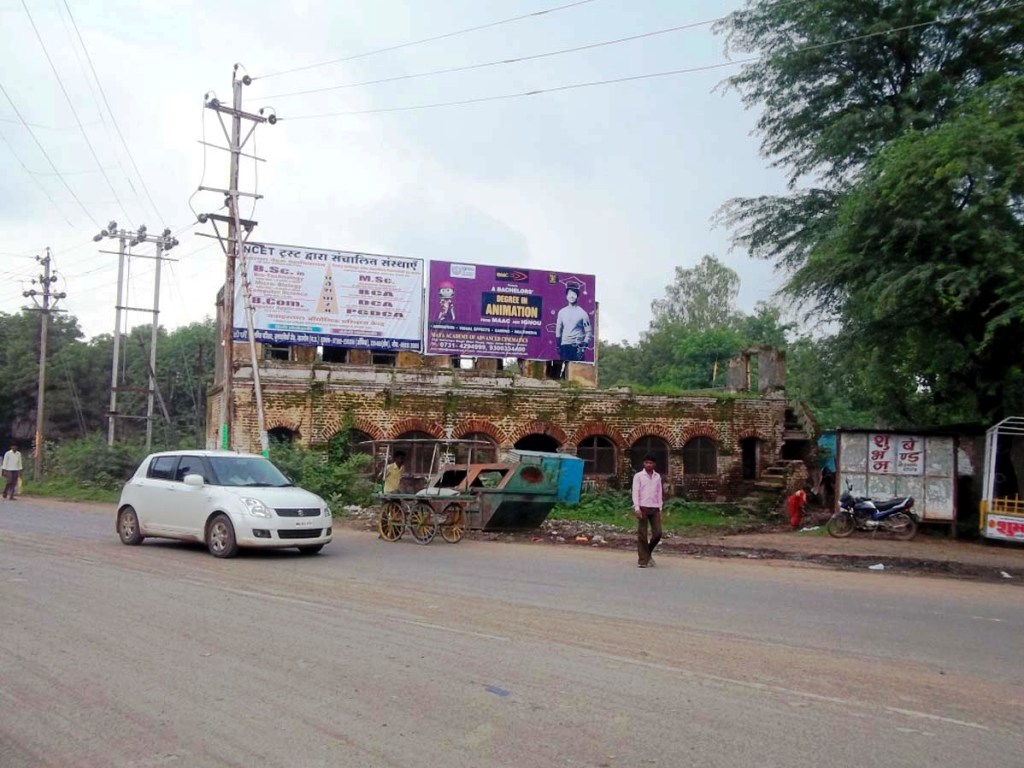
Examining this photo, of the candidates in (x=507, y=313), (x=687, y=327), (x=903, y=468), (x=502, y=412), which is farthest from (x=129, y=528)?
(x=687, y=327)

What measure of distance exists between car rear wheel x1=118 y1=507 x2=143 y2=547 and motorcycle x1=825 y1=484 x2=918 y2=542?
46.0 feet

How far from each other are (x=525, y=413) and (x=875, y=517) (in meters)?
11.7

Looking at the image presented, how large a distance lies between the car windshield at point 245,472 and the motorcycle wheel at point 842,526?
11.9 meters

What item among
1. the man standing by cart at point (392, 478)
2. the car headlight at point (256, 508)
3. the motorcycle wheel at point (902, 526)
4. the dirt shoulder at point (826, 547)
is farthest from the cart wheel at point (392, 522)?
the motorcycle wheel at point (902, 526)

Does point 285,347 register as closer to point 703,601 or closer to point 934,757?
point 703,601

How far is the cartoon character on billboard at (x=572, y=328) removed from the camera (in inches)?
1237

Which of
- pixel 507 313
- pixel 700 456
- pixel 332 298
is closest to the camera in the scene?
pixel 332 298

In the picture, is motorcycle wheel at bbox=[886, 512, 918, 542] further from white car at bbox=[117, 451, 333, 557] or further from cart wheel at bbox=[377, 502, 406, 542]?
white car at bbox=[117, 451, 333, 557]

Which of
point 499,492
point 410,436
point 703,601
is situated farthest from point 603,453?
point 703,601

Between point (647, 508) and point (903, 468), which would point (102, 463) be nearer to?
point (647, 508)

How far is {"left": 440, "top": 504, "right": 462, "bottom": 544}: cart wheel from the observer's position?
1741 cm

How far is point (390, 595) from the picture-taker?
1065cm

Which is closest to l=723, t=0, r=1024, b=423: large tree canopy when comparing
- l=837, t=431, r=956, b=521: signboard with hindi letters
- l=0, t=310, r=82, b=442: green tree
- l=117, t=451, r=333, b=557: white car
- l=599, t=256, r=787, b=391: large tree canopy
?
l=837, t=431, r=956, b=521: signboard with hindi letters

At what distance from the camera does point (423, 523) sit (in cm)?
1723
